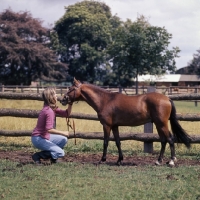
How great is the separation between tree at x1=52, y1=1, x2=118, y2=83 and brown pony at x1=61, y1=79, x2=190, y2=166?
44119 mm

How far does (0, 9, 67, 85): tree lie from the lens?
45625 mm

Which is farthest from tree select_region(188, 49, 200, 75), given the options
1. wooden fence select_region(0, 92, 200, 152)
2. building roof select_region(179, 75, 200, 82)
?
wooden fence select_region(0, 92, 200, 152)

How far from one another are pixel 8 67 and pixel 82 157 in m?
40.5

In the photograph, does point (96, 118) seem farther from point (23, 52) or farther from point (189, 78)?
point (189, 78)

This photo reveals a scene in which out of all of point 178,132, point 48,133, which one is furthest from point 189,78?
point 48,133

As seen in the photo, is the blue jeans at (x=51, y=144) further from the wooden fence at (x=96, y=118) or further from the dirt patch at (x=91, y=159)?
the wooden fence at (x=96, y=118)

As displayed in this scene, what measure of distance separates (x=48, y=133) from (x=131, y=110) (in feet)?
5.68

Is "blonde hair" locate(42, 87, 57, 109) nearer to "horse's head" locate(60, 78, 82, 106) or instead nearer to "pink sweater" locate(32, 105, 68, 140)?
"pink sweater" locate(32, 105, 68, 140)

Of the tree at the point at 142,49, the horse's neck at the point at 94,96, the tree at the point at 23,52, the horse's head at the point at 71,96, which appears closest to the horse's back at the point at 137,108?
the horse's neck at the point at 94,96

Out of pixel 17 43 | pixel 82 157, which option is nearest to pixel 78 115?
pixel 82 157

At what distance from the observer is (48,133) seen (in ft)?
25.0

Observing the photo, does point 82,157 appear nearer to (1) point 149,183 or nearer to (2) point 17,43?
(1) point 149,183

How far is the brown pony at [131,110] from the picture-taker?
797 centimetres

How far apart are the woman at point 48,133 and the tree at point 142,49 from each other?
29289 mm
